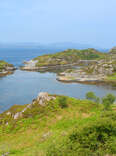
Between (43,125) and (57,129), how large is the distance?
10.2 feet

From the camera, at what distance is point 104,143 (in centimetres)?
1769

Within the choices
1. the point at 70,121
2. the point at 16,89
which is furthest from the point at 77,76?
the point at 70,121

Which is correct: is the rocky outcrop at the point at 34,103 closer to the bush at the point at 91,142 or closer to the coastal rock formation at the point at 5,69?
the bush at the point at 91,142

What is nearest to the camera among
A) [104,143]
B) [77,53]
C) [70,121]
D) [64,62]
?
[104,143]

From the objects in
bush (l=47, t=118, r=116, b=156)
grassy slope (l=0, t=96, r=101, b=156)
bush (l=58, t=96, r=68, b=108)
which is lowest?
grassy slope (l=0, t=96, r=101, b=156)

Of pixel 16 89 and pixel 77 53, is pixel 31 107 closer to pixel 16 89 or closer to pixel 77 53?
pixel 16 89

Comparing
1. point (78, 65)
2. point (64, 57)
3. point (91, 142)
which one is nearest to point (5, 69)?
point (64, 57)

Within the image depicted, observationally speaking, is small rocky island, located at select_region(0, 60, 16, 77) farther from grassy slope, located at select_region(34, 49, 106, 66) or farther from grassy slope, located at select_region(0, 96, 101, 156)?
grassy slope, located at select_region(0, 96, 101, 156)

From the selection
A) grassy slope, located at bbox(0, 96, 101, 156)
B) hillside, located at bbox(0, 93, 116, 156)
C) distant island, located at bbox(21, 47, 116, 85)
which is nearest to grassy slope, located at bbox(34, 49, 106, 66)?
distant island, located at bbox(21, 47, 116, 85)

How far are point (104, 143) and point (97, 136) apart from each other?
968 millimetres

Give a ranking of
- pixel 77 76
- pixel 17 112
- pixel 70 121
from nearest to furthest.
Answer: pixel 70 121
pixel 17 112
pixel 77 76

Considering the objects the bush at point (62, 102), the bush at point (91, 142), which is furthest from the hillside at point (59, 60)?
the bush at point (91, 142)

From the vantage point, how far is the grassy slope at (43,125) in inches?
989

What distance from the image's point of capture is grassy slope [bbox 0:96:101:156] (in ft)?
82.4
